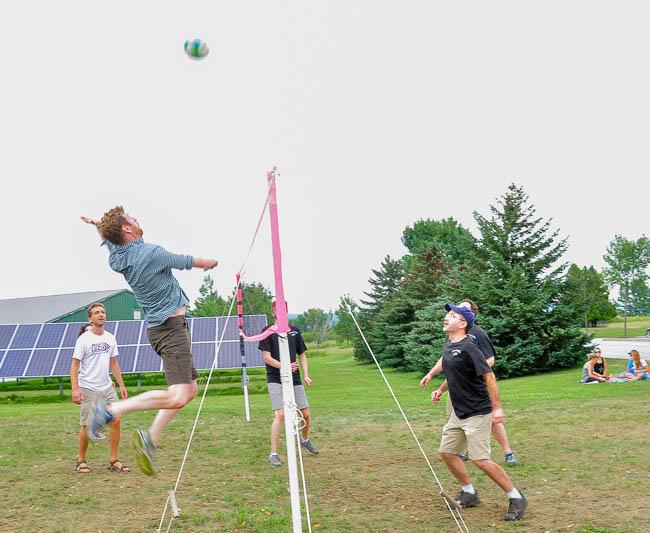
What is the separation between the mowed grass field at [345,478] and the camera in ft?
20.8

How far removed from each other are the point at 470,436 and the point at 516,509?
77cm

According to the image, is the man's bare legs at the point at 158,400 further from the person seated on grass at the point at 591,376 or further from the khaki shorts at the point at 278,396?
the person seated on grass at the point at 591,376

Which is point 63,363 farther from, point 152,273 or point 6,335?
point 152,273

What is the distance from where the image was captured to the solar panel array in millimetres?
21078

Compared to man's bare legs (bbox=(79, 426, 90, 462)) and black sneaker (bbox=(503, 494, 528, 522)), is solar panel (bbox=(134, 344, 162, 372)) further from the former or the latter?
black sneaker (bbox=(503, 494, 528, 522))

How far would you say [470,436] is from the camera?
20.7ft

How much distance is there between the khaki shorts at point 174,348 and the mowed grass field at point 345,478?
1.51 metres

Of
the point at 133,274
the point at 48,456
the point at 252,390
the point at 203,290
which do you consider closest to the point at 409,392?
the point at 252,390

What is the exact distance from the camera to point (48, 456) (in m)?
9.80

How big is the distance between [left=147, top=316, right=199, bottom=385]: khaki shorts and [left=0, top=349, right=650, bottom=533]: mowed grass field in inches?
59.4

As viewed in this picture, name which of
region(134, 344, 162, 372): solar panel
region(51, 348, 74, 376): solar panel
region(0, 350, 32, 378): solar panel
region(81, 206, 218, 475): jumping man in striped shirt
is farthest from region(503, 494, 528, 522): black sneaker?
region(0, 350, 32, 378): solar panel

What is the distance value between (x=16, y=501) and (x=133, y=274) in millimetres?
3378

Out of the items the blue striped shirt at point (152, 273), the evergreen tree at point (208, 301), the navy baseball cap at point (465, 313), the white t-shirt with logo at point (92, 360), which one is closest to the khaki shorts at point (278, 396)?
the white t-shirt with logo at point (92, 360)

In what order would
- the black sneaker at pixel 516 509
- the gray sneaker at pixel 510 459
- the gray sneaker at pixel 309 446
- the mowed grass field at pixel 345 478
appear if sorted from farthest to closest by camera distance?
the gray sneaker at pixel 309 446 → the gray sneaker at pixel 510 459 → the mowed grass field at pixel 345 478 → the black sneaker at pixel 516 509
